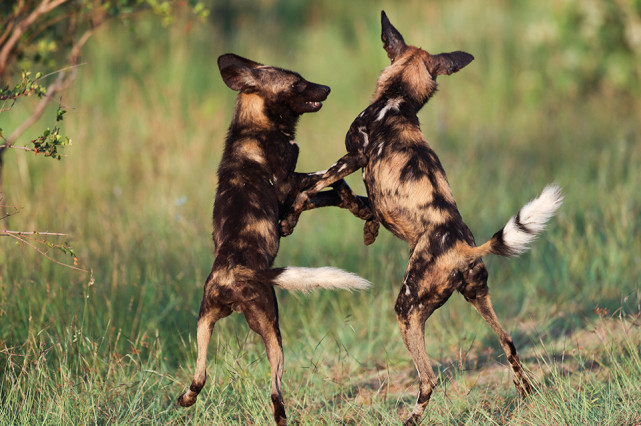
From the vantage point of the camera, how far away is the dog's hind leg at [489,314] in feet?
12.2

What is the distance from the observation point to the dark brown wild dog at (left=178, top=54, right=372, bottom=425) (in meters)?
3.53

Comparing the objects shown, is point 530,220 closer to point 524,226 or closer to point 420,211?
point 524,226

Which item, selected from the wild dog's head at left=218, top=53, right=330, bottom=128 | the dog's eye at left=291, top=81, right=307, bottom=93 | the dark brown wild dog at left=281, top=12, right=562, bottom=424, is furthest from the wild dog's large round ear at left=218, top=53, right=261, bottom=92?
the dark brown wild dog at left=281, top=12, right=562, bottom=424

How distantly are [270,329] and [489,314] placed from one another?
104cm

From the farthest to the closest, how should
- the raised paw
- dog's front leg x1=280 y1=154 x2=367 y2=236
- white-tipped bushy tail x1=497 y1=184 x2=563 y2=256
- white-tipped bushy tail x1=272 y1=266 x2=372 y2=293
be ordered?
1. dog's front leg x1=280 y1=154 x2=367 y2=236
2. the raised paw
3. white-tipped bushy tail x1=497 y1=184 x2=563 y2=256
4. white-tipped bushy tail x1=272 y1=266 x2=372 y2=293

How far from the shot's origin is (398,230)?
384 centimetres

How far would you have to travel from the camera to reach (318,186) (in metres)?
3.92

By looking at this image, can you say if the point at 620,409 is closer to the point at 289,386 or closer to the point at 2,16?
the point at 289,386

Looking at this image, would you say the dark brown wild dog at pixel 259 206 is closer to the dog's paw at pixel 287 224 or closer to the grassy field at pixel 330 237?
the dog's paw at pixel 287 224

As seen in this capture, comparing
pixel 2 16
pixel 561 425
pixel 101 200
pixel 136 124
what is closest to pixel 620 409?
pixel 561 425

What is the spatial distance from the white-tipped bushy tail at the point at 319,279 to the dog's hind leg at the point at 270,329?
0.20m

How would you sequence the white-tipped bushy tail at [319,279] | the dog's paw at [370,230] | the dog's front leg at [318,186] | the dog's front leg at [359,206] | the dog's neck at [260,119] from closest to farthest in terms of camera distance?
1. the white-tipped bushy tail at [319,279]
2. the dog's front leg at [318,186]
3. the dog's front leg at [359,206]
4. the dog's paw at [370,230]
5. the dog's neck at [260,119]

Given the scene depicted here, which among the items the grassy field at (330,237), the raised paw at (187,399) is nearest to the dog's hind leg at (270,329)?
the grassy field at (330,237)

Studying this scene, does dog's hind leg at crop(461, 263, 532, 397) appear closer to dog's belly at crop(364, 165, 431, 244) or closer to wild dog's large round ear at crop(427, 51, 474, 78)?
dog's belly at crop(364, 165, 431, 244)
